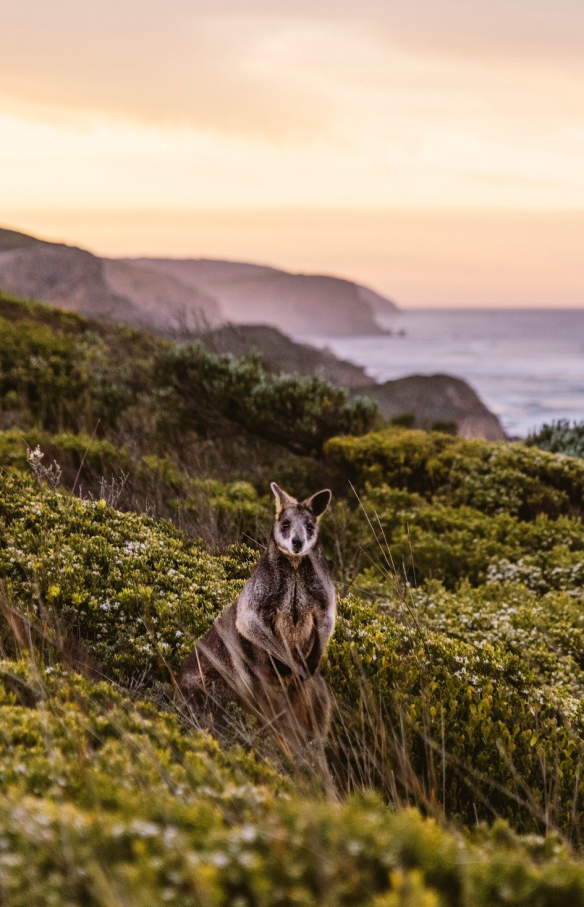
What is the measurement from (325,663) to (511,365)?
98174 millimetres

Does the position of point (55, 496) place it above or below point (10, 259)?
below

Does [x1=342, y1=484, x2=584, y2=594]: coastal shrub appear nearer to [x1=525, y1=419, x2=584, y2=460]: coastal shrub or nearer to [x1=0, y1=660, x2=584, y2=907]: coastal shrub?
[x1=525, y1=419, x2=584, y2=460]: coastal shrub

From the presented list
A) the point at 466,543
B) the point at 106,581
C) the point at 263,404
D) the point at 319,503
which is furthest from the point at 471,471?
the point at 319,503

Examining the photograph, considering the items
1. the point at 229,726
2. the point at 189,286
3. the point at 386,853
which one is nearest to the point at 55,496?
the point at 229,726

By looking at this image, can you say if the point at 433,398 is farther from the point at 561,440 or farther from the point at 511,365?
the point at 511,365

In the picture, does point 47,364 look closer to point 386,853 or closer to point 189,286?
point 386,853

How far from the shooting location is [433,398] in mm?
48875

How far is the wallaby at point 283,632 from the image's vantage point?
208 inches

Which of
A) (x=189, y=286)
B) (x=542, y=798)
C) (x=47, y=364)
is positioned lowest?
(x=542, y=798)

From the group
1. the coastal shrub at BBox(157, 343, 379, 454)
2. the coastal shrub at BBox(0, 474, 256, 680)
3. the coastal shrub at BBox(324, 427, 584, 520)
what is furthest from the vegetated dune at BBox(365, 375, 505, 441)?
the coastal shrub at BBox(0, 474, 256, 680)

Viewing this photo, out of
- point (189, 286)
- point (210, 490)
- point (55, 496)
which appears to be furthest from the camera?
point (189, 286)

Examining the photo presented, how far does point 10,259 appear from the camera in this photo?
64750mm

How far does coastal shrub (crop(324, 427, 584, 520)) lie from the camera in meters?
13.8

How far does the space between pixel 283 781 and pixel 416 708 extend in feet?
7.17
